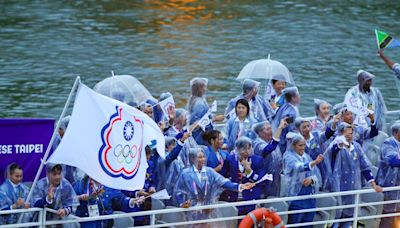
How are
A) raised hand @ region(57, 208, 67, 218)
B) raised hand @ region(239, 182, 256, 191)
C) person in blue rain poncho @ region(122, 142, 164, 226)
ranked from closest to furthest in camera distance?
1. raised hand @ region(57, 208, 67, 218)
2. person in blue rain poncho @ region(122, 142, 164, 226)
3. raised hand @ region(239, 182, 256, 191)

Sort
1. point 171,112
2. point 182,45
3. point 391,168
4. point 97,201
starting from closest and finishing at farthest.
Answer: point 97,201
point 391,168
point 171,112
point 182,45

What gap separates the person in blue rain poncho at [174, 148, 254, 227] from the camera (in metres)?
12.9

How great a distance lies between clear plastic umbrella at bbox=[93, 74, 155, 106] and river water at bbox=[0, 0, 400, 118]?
30.0ft

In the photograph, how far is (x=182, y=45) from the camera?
94.7ft

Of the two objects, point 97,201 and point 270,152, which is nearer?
point 97,201

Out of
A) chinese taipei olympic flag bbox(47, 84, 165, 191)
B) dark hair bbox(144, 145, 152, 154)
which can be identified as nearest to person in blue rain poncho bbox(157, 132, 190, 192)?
dark hair bbox(144, 145, 152, 154)

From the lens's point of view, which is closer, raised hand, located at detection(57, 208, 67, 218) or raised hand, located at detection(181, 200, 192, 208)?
raised hand, located at detection(57, 208, 67, 218)

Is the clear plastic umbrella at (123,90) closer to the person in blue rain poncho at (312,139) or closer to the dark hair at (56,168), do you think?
the person in blue rain poncho at (312,139)

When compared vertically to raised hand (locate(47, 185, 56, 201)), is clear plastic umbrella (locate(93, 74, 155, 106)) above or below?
above

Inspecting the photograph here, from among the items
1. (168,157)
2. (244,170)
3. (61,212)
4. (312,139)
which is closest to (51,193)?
(61,212)

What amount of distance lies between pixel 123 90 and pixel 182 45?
14612 mm

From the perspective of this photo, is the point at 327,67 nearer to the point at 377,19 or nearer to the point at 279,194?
the point at 377,19

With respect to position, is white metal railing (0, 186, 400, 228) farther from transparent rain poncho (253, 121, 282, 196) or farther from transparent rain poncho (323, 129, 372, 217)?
transparent rain poncho (253, 121, 282, 196)

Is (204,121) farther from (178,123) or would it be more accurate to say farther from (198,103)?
(198,103)
